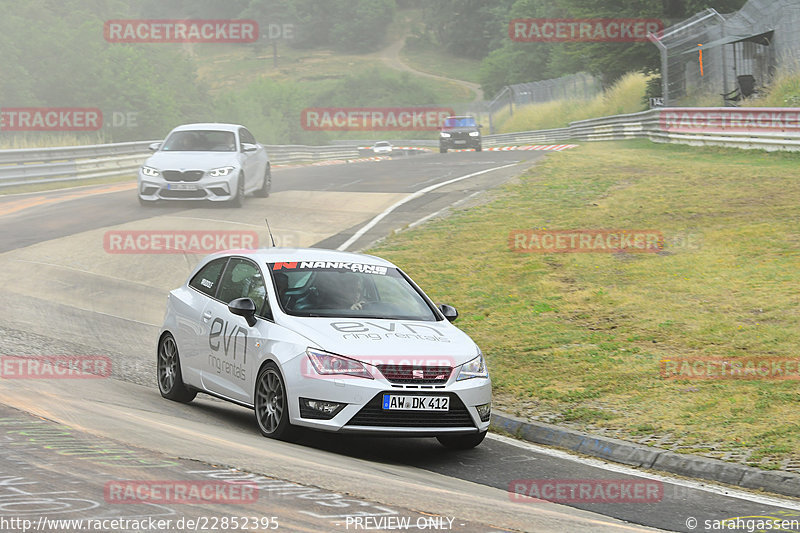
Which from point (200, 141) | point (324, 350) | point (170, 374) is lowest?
point (170, 374)

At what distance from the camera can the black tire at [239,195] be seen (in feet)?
71.6

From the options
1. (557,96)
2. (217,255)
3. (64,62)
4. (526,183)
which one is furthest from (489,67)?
(217,255)

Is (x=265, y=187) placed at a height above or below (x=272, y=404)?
above

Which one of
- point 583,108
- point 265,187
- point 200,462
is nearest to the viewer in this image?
point 200,462

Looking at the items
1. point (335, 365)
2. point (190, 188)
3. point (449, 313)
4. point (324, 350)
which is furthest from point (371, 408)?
point (190, 188)

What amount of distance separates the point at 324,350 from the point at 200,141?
48.7 feet

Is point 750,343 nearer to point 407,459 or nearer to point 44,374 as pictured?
point 407,459

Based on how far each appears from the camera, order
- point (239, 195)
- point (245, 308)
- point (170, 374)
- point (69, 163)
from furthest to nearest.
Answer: point (69, 163) → point (239, 195) → point (170, 374) → point (245, 308)

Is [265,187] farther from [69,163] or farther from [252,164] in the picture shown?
[69,163]

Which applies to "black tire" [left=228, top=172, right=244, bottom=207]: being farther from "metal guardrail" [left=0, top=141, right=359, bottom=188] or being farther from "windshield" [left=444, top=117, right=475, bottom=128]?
"windshield" [left=444, top=117, right=475, bottom=128]

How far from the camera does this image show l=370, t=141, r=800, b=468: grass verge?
9.21m

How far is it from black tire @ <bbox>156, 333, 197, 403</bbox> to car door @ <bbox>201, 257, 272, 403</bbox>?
0.57 metres

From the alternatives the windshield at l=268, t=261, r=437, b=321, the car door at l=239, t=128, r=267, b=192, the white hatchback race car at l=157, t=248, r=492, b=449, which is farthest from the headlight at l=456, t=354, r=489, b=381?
the car door at l=239, t=128, r=267, b=192

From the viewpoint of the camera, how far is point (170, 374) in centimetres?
1005
